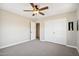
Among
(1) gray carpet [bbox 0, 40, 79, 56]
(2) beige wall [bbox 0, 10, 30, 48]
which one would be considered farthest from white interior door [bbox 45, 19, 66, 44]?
(2) beige wall [bbox 0, 10, 30, 48]

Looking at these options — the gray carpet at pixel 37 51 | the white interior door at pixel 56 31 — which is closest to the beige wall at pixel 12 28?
the gray carpet at pixel 37 51

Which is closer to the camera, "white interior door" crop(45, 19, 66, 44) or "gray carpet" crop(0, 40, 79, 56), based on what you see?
"gray carpet" crop(0, 40, 79, 56)

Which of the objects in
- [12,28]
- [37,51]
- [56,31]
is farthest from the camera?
[56,31]

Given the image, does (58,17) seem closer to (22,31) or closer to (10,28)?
(22,31)

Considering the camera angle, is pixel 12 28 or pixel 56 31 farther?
pixel 56 31

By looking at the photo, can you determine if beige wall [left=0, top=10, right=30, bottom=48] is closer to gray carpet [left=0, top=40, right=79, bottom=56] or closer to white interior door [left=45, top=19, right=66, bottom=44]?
gray carpet [left=0, top=40, right=79, bottom=56]

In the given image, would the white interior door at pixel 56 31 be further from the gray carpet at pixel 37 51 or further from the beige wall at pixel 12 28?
the beige wall at pixel 12 28

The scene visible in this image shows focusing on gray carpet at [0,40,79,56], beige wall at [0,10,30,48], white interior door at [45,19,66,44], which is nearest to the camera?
gray carpet at [0,40,79,56]

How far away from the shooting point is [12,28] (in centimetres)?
482

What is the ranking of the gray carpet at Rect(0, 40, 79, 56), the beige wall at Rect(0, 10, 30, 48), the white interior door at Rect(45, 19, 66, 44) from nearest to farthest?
the gray carpet at Rect(0, 40, 79, 56)
the beige wall at Rect(0, 10, 30, 48)
the white interior door at Rect(45, 19, 66, 44)

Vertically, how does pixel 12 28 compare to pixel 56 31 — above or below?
above

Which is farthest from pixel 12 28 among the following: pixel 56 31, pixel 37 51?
pixel 56 31

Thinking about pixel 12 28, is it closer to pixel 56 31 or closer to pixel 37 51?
pixel 37 51

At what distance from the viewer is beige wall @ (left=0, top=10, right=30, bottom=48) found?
416 centimetres
